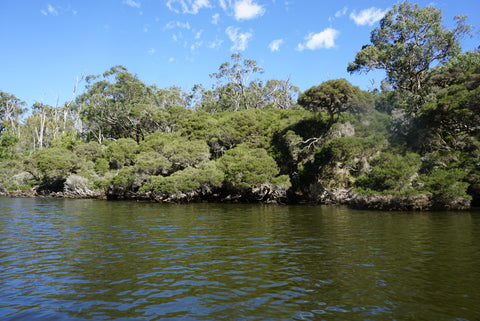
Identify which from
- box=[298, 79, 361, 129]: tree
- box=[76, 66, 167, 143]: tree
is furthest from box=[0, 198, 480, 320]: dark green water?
box=[76, 66, 167, 143]: tree

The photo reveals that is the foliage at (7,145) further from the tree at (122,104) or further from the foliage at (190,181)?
the foliage at (190,181)

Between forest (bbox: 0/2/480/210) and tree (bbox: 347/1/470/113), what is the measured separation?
119mm

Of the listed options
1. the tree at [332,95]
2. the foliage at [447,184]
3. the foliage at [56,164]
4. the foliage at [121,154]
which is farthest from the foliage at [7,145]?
the foliage at [447,184]

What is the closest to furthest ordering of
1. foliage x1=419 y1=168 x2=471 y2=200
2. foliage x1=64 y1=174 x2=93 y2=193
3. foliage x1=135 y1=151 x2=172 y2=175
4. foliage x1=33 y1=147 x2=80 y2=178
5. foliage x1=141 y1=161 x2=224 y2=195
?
foliage x1=419 y1=168 x2=471 y2=200, foliage x1=141 y1=161 x2=224 y2=195, foliage x1=135 y1=151 x2=172 y2=175, foliage x1=64 y1=174 x2=93 y2=193, foliage x1=33 y1=147 x2=80 y2=178

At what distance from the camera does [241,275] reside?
28.7 ft

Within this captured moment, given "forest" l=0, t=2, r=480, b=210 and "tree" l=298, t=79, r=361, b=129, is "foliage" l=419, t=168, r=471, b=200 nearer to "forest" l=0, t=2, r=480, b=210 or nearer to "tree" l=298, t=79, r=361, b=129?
"forest" l=0, t=2, r=480, b=210

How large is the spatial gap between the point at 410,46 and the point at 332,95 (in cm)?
1104

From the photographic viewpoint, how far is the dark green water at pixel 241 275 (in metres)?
6.38

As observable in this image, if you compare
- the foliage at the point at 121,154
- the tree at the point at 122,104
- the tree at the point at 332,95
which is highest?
the tree at the point at 122,104

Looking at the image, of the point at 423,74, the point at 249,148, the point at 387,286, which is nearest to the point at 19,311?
the point at 387,286

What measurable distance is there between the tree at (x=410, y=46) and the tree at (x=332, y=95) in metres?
5.55

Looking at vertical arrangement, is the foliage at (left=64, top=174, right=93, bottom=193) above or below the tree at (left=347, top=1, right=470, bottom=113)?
below

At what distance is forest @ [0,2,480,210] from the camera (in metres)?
27.9

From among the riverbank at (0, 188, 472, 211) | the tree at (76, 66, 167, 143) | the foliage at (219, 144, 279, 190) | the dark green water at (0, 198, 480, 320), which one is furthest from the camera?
the tree at (76, 66, 167, 143)
